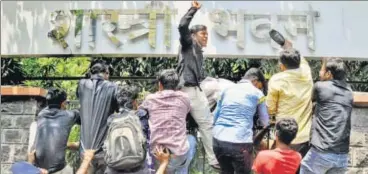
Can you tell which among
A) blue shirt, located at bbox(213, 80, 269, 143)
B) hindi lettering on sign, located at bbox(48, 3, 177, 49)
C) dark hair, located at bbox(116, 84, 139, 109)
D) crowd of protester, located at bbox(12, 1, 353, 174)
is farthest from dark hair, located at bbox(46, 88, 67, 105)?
hindi lettering on sign, located at bbox(48, 3, 177, 49)

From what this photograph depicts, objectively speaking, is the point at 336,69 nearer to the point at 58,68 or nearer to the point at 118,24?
the point at 118,24

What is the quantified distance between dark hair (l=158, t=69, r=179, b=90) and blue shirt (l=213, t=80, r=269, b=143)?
16.6 inches

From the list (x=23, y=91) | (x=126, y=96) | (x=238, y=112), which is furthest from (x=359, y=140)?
(x=23, y=91)

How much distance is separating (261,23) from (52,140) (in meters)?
2.71

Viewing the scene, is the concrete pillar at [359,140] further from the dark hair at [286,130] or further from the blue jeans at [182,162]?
the blue jeans at [182,162]

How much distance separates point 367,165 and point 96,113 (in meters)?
2.57

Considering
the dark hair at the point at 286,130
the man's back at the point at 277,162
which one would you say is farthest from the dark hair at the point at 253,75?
the man's back at the point at 277,162

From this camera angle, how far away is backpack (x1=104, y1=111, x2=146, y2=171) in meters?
5.78

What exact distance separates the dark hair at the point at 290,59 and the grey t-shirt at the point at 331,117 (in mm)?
258

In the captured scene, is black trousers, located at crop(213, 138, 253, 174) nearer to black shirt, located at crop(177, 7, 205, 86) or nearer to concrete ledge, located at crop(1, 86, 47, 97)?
black shirt, located at crop(177, 7, 205, 86)

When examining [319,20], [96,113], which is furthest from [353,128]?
[96,113]

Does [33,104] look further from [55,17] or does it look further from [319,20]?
[319,20]

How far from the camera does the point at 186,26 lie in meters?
6.24

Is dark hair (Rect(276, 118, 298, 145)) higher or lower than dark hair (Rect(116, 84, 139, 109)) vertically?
lower
